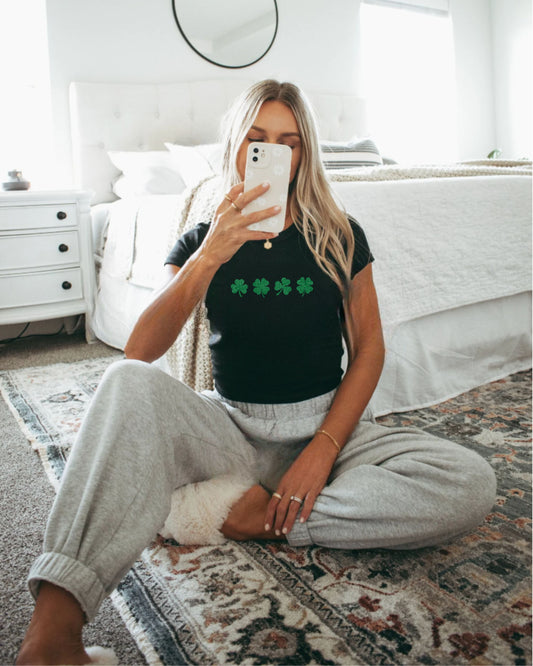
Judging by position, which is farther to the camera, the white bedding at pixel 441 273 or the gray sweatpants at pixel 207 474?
the white bedding at pixel 441 273

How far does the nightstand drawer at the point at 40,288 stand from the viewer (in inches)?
96.7

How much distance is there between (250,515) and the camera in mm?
1038

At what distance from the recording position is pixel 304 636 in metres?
0.82

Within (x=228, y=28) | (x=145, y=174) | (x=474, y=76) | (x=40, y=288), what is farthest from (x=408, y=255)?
(x=474, y=76)

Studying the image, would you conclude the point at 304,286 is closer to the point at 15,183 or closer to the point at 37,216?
the point at 37,216

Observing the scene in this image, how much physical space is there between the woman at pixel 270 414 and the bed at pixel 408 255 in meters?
0.31

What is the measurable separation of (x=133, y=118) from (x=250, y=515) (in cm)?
246

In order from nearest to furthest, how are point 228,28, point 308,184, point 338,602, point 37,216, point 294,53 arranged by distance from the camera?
point 338,602, point 308,184, point 37,216, point 228,28, point 294,53

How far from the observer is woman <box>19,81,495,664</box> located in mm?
824

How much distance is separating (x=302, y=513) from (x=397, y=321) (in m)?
0.82

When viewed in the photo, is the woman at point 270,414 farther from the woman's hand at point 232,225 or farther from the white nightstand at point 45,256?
the white nightstand at point 45,256

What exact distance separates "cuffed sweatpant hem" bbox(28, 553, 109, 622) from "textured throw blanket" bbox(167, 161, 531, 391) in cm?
69

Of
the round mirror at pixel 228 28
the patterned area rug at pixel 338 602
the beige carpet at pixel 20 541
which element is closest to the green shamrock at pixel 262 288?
the patterned area rug at pixel 338 602

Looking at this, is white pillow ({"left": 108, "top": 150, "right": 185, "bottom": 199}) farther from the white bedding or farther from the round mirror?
the round mirror
